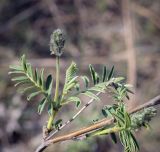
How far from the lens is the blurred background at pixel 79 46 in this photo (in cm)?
329

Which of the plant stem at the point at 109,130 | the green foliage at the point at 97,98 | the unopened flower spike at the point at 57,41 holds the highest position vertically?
the unopened flower spike at the point at 57,41

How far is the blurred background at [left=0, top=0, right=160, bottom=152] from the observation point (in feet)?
10.8

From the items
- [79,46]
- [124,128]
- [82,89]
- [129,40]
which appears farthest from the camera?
[79,46]

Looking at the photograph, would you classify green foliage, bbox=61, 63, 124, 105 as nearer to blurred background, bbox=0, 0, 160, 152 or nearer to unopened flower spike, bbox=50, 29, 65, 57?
unopened flower spike, bbox=50, 29, 65, 57

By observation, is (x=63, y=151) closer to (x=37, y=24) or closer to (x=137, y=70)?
(x=137, y=70)

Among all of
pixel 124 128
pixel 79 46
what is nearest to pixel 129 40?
pixel 79 46

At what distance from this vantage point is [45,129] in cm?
88

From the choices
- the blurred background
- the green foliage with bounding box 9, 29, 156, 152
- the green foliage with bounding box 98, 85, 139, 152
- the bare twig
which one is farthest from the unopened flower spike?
the bare twig

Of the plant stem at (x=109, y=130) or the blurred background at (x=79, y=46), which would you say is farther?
the blurred background at (x=79, y=46)

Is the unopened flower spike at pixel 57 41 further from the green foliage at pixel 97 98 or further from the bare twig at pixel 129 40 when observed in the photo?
the bare twig at pixel 129 40

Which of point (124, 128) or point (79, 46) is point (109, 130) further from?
point (79, 46)

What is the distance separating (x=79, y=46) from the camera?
412 centimetres

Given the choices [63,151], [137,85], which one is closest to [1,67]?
[63,151]

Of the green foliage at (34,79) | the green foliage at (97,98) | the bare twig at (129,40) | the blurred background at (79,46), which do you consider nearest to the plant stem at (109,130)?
the green foliage at (97,98)
